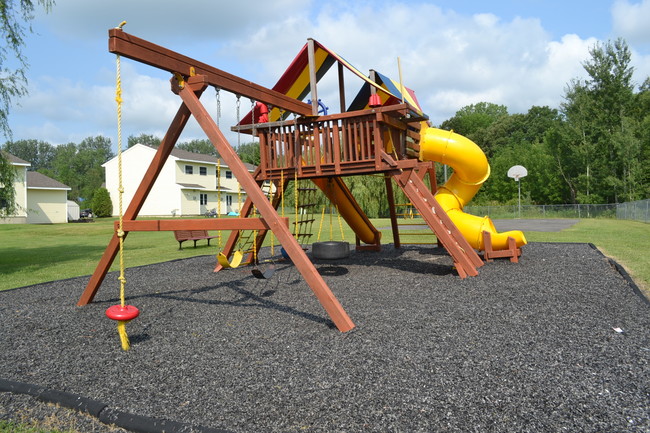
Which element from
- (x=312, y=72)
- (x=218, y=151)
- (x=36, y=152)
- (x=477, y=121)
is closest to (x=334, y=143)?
(x=312, y=72)

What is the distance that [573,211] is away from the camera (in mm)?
37562

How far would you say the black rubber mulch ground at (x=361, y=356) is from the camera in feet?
9.97

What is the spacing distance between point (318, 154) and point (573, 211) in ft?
118

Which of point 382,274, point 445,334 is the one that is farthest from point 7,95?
point 445,334

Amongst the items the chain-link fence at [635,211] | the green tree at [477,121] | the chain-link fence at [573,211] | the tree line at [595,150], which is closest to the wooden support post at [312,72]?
the tree line at [595,150]

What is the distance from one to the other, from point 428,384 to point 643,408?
4.75ft

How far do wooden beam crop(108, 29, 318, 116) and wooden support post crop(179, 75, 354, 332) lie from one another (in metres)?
0.22

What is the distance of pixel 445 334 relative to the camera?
15.4ft

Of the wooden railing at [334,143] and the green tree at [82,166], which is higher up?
the green tree at [82,166]

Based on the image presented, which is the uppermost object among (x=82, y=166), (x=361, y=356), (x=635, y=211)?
(x=82, y=166)

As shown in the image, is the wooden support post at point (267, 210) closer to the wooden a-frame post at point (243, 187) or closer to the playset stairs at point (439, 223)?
the wooden a-frame post at point (243, 187)

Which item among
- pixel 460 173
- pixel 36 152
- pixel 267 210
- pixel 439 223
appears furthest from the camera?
pixel 36 152

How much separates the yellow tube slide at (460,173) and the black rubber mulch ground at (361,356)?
2.62 m

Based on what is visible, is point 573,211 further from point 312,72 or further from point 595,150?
point 312,72
